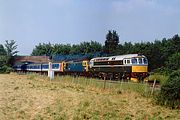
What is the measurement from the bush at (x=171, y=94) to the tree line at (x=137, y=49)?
22696 mm

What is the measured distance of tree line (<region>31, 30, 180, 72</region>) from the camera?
59.6 m

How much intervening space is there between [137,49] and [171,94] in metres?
50.4

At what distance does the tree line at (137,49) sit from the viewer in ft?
195

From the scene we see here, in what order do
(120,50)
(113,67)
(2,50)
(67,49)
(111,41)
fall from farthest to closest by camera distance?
1. (67,49)
2. (2,50)
3. (111,41)
4. (120,50)
5. (113,67)

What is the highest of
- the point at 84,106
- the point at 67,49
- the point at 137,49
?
the point at 67,49

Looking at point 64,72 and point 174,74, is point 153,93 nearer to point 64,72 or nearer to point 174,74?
point 174,74

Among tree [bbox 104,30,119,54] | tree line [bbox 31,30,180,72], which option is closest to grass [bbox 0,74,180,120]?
tree line [bbox 31,30,180,72]

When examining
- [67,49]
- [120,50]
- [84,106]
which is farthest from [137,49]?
[67,49]

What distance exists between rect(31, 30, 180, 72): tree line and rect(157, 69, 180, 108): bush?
2270 cm

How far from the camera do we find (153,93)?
82.2ft

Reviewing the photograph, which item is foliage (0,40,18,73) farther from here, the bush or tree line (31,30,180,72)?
the bush

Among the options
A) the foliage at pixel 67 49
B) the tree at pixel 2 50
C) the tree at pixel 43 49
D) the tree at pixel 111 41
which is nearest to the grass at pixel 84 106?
the tree at pixel 111 41

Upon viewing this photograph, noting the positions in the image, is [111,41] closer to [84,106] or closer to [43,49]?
[43,49]

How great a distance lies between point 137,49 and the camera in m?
71.9
